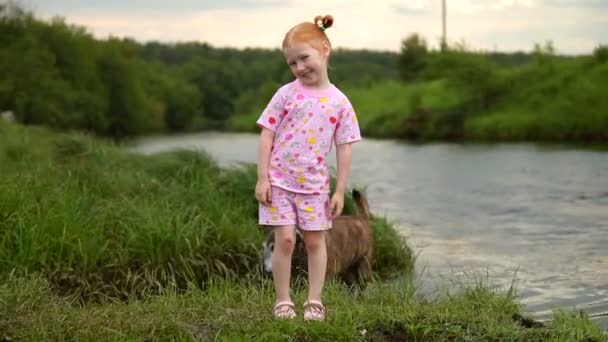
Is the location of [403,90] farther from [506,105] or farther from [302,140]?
[302,140]

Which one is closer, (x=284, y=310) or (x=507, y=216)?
(x=284, y=310)

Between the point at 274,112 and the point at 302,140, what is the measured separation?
0.76 feet

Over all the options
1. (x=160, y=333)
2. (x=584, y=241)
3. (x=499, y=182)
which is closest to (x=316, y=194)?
(x=160, y=333)

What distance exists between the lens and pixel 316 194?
5570 mm

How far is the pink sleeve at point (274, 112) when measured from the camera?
18.3ft

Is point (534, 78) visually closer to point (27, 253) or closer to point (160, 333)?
point (27, 253)

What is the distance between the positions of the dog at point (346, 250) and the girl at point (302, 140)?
248 centimetres

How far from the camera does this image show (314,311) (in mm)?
5621

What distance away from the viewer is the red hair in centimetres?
548

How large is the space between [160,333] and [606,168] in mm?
19506

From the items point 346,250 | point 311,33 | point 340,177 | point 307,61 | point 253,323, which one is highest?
point 311,33

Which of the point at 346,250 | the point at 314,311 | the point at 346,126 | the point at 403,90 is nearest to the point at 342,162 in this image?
the point at 346,126

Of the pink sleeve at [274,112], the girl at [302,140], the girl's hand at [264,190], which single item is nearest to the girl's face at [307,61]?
the girl at [302,140]

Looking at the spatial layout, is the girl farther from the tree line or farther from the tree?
the tree
